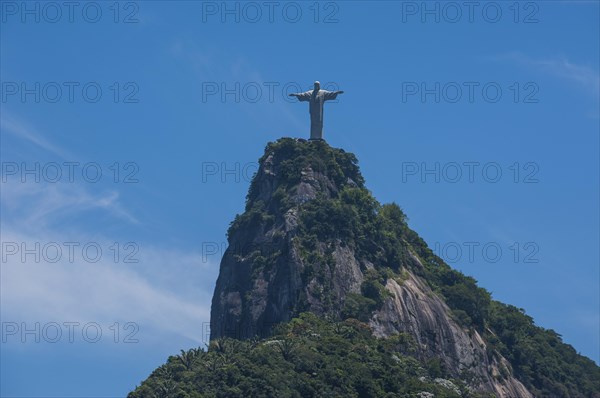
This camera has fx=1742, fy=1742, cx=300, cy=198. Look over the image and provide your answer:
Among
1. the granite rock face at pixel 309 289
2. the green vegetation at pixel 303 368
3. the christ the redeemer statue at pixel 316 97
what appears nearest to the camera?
the green vegetation at pixel 303 368

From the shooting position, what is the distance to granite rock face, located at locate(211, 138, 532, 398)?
139 meters

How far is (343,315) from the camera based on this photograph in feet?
453

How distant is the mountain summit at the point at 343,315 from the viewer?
123750mm

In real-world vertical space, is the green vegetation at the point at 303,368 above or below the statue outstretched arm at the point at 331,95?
below

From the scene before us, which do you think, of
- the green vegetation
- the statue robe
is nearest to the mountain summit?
the green vegetation

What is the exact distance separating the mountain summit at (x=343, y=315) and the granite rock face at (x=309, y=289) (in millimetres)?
121

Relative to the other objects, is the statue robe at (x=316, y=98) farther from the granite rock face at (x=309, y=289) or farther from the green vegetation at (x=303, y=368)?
the green vegetation at (x=303, y=368)

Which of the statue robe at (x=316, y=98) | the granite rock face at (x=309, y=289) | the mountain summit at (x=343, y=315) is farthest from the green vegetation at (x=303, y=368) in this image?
the statue robe at (x=316, y=98)

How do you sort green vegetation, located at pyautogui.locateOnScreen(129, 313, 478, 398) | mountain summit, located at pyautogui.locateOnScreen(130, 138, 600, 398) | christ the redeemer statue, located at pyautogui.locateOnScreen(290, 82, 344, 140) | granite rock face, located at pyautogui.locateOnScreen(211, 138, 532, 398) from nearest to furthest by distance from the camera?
1. green vegetation, located at pyautogui.locateOnScreen(129, 313, 478, 398)
2. mountain summit, located at pyautogui.locateOnScreen(130, 138, 600, 398)
3. granite rock face, located at pyautogui.locateOnScreen(211, 138, 532, 398)
4. christ the redeemer statue, located at pyautogui.locateOnScreen(290, 82, 344, 140)

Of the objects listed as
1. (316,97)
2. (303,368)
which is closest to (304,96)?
(316,97)

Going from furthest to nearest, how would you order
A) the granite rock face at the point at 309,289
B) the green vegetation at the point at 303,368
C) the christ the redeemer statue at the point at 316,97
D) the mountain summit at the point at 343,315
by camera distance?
the christ the redeemer statue at the point at 316,97 → the granite rock face at the point at 309,289 → the mountain summit at the point at 343,315 → the green vegetation at the point at 303,368

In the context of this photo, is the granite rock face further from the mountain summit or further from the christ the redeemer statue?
the christ the redeemer statue

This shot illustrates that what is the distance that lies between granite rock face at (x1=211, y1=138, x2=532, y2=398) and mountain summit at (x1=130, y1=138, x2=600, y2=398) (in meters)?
0.12

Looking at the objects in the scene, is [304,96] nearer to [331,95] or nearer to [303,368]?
[331,95]
